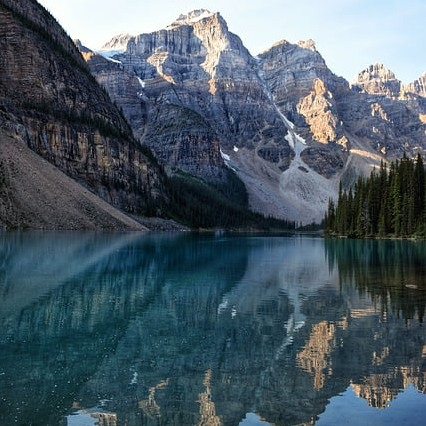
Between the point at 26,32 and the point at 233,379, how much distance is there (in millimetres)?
171285

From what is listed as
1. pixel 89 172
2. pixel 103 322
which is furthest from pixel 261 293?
pixel 89 172

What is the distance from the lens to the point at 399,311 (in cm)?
2578

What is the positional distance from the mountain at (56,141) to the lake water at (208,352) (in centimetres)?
7752

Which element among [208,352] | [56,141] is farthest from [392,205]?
[56,141]

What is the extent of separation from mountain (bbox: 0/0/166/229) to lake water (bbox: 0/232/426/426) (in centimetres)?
7752

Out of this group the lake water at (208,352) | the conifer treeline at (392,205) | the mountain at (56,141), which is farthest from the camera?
the mountain at (56,141)

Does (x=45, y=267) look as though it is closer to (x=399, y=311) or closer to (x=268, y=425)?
(x=399, y=311)

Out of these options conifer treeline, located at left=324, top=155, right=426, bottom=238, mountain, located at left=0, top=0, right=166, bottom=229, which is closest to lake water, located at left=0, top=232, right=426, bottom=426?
conifer treeline, located at left=324, top=155, right=426, bottom=238

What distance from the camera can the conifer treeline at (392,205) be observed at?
103 m

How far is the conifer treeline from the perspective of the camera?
10331 centimetres

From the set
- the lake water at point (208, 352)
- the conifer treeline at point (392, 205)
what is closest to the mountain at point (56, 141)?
the conifer treeline at point (392, 205)

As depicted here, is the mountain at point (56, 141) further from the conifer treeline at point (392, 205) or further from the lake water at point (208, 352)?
the lake water at point (208, 352)

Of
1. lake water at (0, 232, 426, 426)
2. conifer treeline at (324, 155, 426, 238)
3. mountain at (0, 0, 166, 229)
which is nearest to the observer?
lake water at (0, 232, 426, 426)

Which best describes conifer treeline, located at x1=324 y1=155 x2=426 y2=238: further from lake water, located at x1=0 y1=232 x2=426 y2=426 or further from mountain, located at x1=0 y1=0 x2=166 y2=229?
lake water, located at x1=0 y1=232 x2=426 y2=426
